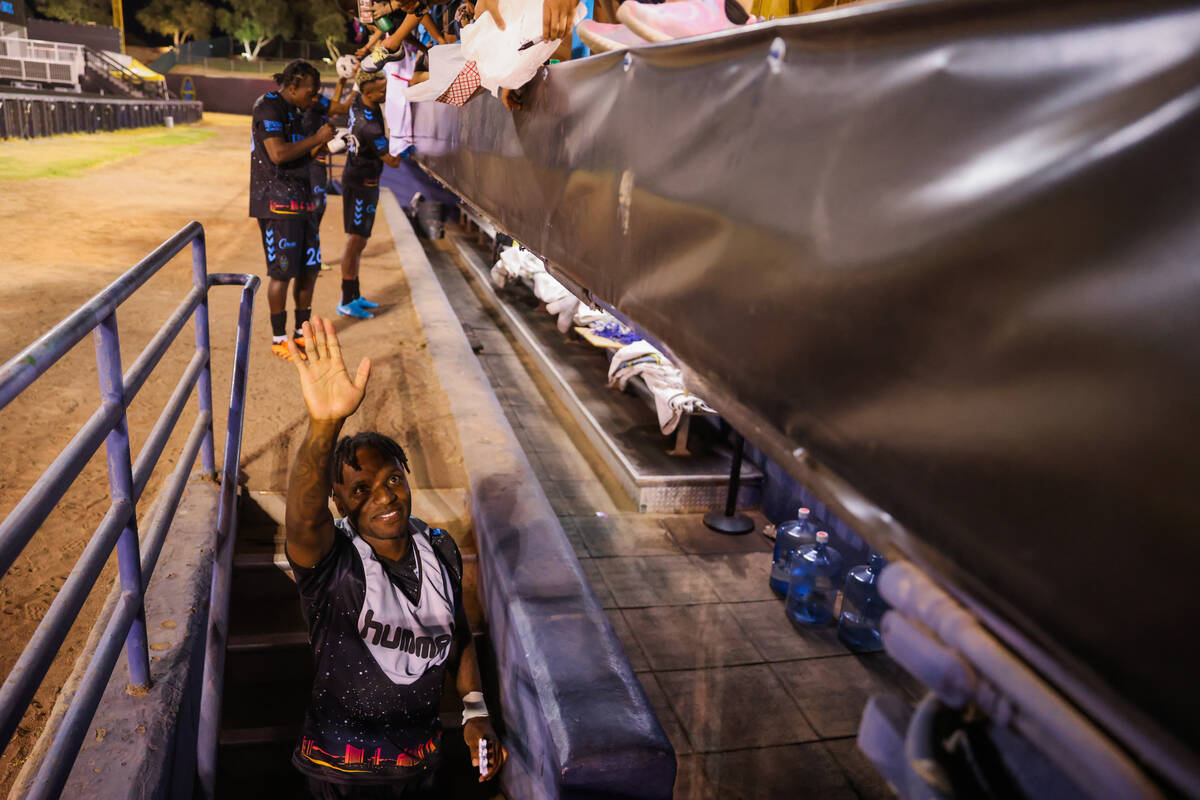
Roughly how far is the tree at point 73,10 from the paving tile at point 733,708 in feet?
200

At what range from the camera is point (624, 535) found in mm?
5410

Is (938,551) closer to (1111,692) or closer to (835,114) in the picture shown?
(1111,692)

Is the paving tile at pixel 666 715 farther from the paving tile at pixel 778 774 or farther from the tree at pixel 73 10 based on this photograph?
the tree at pixel 73 10

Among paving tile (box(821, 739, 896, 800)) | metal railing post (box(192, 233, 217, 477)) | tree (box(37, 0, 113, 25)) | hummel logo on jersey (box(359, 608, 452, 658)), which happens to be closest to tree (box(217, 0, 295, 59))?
tree (box(37, 0, 113, 25))

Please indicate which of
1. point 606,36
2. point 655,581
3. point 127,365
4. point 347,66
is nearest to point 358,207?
point 347,66

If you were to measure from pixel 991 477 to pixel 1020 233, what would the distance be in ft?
1.07

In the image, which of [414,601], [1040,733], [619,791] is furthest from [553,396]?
[1040,733]

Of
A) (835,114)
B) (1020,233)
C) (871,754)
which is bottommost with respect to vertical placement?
(871,754)

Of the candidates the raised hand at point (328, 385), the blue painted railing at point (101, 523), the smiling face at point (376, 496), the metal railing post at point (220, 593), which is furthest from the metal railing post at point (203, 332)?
the raised hand at point (328, 385)

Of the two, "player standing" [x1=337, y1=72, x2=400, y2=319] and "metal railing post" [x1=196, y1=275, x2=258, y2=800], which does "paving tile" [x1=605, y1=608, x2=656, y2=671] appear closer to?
"metal railing post" [x1=196, y1=275, x2=258, y2=800]

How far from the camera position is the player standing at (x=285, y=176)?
5430mm

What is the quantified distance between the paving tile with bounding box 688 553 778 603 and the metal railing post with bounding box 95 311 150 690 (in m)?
3.29

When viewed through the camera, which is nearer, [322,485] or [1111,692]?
[1111,692]

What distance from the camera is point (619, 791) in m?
2.60
